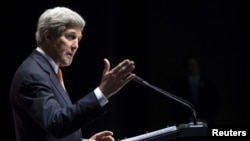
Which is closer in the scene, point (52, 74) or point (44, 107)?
point (44, 107)

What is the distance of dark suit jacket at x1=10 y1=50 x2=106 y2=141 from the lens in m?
1.95

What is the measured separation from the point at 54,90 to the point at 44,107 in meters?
0.19

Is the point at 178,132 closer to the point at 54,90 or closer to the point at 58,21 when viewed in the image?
the point at 54,90

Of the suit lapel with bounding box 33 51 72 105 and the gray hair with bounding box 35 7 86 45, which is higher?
the gray hair with bounding box 35 7 86 45

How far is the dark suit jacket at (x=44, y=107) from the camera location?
6.39 feet

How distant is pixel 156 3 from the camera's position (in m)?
6.46

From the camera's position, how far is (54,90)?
215 cm

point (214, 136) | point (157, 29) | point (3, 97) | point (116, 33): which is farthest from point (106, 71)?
point (157, 29)

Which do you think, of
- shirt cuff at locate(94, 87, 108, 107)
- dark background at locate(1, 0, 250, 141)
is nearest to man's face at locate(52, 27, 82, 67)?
shirt cuff at locate(94, 87, 108, 107)

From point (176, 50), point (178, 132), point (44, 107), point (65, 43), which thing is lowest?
point (176, 50)

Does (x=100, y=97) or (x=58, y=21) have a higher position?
(x=58, y=21)

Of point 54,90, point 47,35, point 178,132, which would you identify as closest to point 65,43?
point 47,35

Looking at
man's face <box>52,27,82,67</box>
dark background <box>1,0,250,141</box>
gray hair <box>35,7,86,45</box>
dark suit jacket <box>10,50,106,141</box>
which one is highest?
gray hair <box>35,7,86,45</box>

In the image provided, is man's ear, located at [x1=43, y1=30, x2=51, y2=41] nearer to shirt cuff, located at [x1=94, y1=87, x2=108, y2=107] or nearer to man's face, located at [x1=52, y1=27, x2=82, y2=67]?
man's face, located at [x1=52, y1=27, x2=82, y2=67]
